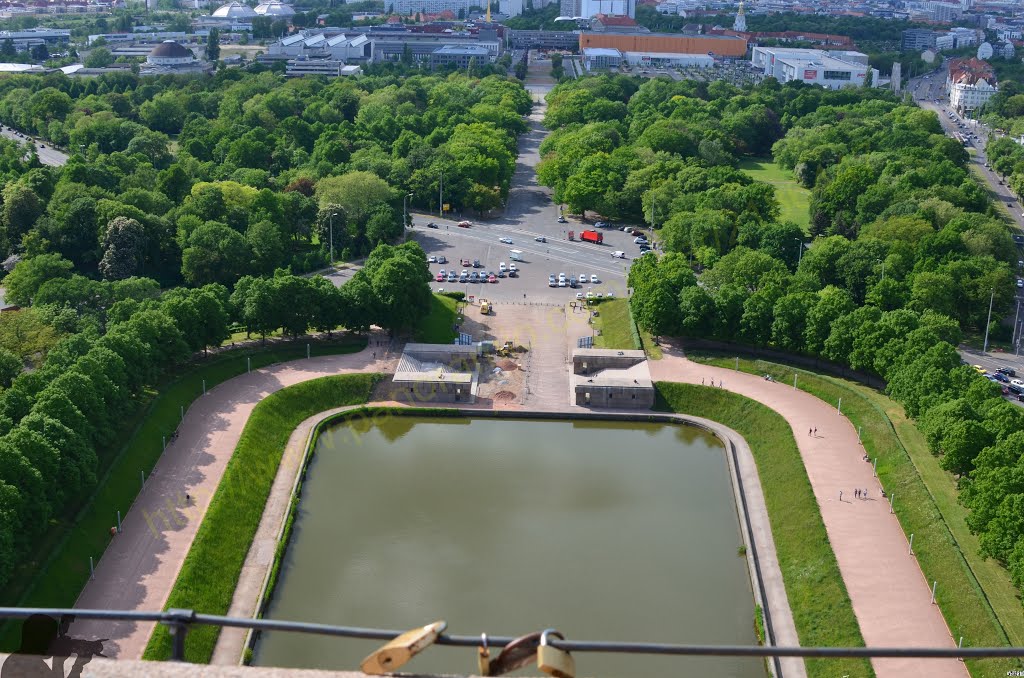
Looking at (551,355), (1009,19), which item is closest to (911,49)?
(1009,19)

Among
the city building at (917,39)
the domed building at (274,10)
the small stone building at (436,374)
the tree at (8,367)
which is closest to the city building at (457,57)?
the domed building at (274,10)

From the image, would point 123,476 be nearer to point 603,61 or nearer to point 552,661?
point 552,661

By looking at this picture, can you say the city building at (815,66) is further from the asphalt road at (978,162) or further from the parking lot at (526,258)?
the parking lot at (526,258)

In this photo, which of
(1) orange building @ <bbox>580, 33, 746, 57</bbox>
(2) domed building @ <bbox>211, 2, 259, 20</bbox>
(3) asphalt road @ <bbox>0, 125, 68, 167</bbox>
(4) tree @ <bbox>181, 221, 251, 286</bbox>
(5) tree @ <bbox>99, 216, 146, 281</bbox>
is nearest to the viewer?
(4) tree @ <bbox>181, 221, 251, 286</bbox>

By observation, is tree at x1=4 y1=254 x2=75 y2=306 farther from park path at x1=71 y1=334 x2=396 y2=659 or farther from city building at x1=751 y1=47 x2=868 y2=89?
city building at x1=751 y1=47 x2=868 y2=89

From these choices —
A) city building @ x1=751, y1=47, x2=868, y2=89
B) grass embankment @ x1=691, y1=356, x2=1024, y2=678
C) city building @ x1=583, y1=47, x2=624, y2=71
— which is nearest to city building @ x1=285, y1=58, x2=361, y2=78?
city building @ x1=583, y1=47, x2=624, y2=71
